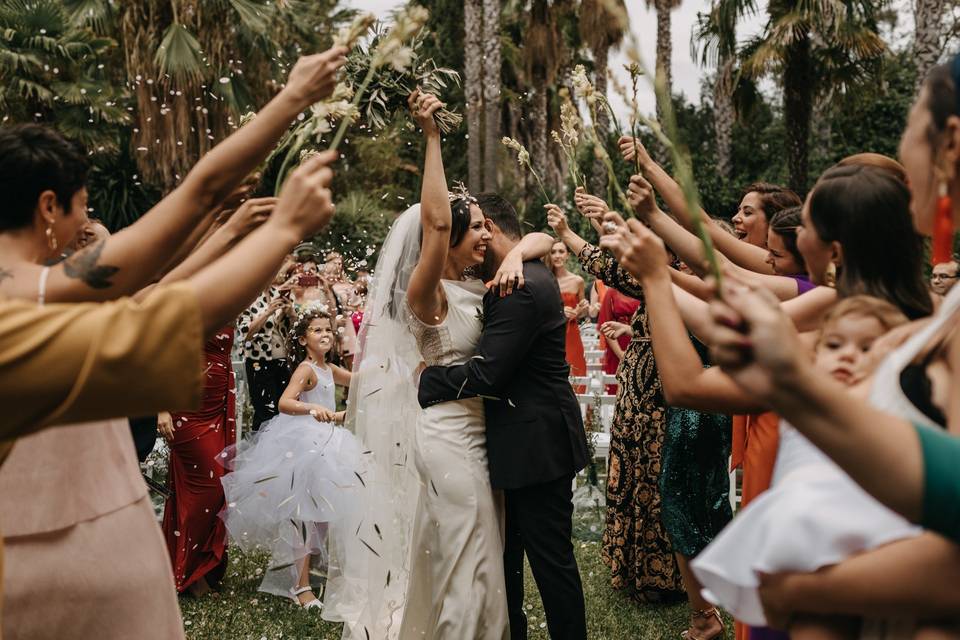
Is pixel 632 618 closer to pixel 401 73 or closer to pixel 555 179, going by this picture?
pixel 401 73

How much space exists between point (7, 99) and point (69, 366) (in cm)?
1387

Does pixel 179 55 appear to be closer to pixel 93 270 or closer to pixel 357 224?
pixel 357 224

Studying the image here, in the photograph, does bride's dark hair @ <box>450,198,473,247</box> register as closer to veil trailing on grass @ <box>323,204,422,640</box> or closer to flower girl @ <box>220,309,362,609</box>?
veil trailing on grass @ <box>323,204,422,640</box>

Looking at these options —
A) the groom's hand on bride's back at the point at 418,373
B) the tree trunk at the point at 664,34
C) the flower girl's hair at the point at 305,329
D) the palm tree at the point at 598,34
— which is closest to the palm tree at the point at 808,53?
the palm tree at the point at 598,34

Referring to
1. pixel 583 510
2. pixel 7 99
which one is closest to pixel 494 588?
pixel 583 510

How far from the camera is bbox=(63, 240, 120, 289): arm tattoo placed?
1.90 meters

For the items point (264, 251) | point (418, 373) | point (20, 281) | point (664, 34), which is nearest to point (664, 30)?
point (664, 34)

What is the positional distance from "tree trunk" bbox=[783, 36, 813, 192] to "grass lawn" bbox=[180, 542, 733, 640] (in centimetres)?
1048

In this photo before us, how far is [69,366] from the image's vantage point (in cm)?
139

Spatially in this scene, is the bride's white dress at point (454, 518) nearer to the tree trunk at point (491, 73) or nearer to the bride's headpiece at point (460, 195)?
the bride's headpiece at point (460, 195)

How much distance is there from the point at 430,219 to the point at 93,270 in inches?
76.2

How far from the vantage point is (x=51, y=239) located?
2.24 meters

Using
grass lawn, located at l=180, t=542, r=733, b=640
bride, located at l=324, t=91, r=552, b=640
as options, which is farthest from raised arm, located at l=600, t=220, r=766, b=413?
grass lawn, located at l=180, t=542, r=733, b=640

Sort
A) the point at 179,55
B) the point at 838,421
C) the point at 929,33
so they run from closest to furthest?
the point at 838,421 < the point at 929,33 < the point at 179,55
